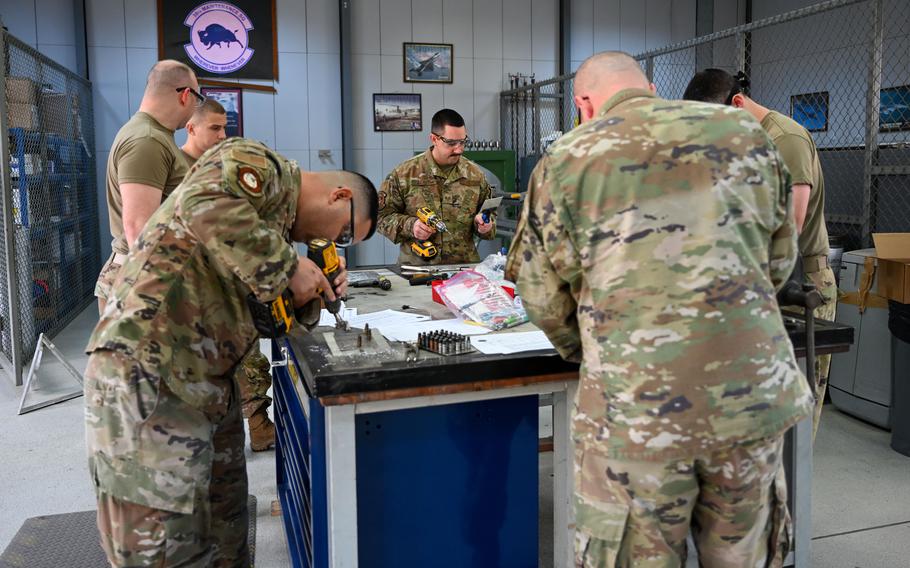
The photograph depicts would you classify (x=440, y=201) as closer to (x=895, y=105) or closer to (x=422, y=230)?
(x=422, y=230)

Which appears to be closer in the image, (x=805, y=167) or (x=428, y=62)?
(x=805, y=167)

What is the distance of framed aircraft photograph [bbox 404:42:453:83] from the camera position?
793cm

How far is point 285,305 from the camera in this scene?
1681 millimetres

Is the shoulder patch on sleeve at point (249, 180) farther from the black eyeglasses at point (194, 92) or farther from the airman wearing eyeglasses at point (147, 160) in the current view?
the black eyeglasses at point (194, 92)

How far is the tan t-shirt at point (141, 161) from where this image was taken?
3004mm

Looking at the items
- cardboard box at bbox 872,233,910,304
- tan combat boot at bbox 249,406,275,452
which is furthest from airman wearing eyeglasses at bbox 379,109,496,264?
cardboard box at bbox 872,233,910,304

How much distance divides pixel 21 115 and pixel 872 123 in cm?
532

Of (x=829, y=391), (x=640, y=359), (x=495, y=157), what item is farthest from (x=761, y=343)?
(x=495, y=157)

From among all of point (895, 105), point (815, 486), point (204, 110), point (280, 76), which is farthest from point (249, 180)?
point (895, 105)

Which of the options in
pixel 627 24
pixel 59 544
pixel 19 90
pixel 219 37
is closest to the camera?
pixel 59 544

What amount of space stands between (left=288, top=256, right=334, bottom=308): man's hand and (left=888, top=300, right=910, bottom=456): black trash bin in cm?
302

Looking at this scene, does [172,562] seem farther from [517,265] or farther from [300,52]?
[300,52]

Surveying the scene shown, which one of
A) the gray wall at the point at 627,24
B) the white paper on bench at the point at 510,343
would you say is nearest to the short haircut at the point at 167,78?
the white paper on bench at the point at 510,343

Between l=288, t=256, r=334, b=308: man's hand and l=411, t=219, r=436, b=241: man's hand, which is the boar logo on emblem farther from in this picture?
l=288, t=256, r=334, b=308: man's hand
